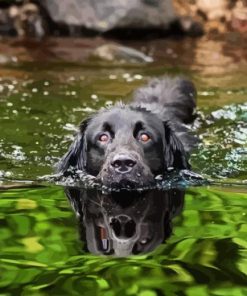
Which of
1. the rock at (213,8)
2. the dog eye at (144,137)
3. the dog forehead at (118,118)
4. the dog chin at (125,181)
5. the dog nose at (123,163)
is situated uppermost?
the rock at (213,8)

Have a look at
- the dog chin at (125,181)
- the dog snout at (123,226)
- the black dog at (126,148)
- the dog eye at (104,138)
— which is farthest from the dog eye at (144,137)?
the dog snout at (123,226)

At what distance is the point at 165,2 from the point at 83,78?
6429 millimetres

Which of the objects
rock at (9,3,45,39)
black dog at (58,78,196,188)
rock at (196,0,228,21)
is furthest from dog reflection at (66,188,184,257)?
rock at (196,0,228,21)

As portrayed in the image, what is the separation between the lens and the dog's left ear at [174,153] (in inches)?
212

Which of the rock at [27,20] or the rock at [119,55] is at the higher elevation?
the rock at [27,20]

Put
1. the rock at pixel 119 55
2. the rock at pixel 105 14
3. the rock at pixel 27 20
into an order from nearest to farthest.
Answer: the rock at pixel 119 55, the rock at pixel 27 20, the rock at pixel 105 14

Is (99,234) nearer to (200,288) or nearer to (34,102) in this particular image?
(200,288)

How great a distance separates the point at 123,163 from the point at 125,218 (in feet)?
2.55

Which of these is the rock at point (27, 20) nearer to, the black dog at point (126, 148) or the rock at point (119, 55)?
the rock at point (119, 55)

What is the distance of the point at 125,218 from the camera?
391 centimetres

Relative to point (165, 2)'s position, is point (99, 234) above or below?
below

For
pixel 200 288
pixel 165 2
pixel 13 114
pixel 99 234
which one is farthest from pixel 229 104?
pixel 165 2

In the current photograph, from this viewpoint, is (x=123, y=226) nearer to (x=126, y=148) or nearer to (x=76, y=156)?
(x=126, y=148)

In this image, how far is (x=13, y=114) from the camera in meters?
7.24
